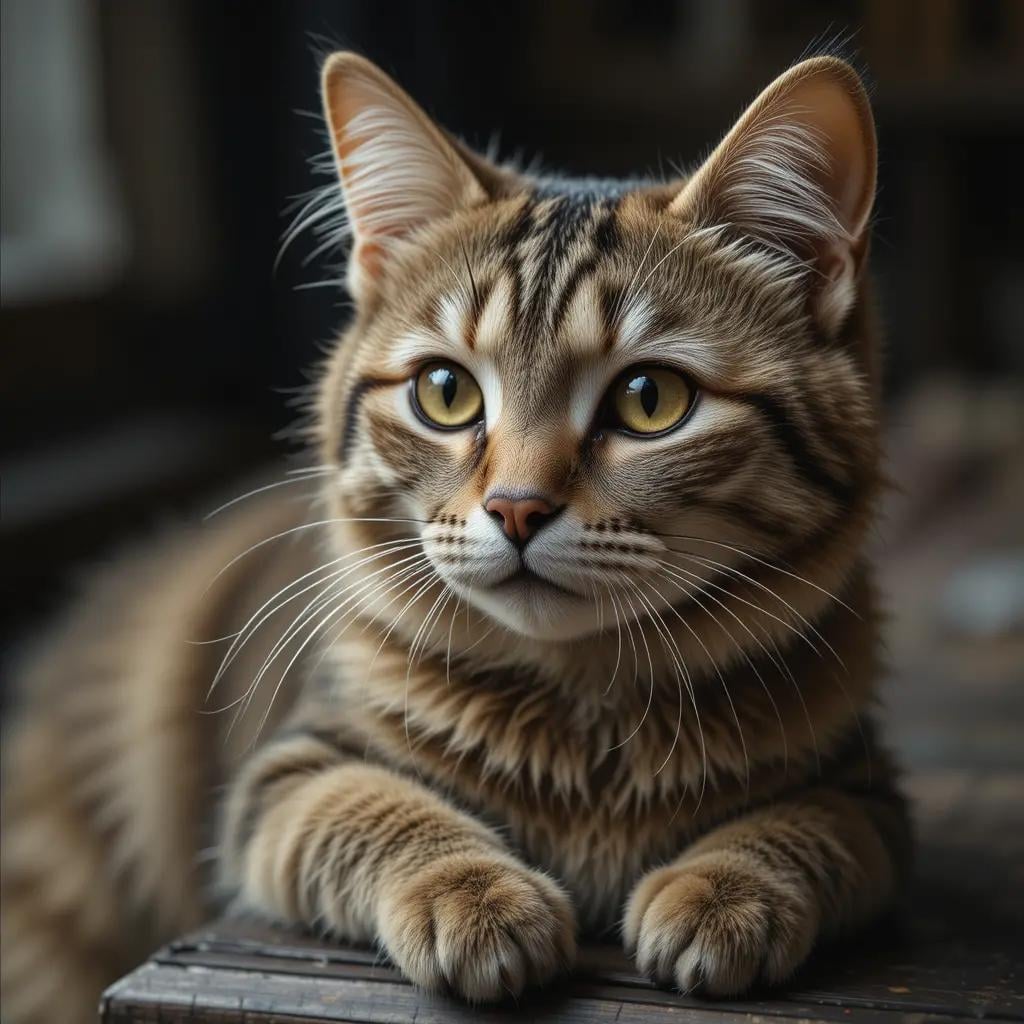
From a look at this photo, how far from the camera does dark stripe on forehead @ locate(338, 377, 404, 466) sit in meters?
1.26

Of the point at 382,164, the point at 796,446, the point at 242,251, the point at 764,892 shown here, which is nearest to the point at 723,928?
the point at 764,892

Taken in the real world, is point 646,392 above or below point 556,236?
below

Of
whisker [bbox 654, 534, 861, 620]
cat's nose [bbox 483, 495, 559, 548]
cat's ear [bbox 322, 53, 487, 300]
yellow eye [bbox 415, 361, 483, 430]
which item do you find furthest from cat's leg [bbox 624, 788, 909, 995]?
cat's ear [bbox 322, 53, 487, 300]

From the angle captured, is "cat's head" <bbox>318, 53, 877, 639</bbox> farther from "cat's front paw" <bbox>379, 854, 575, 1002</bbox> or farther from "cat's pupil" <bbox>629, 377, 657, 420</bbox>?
"cat's front paw" <bbox>379, 854, 575, 1002</bbox>

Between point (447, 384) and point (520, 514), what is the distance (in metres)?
0.18

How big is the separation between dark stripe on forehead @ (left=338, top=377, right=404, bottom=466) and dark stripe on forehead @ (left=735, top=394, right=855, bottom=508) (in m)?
0.32

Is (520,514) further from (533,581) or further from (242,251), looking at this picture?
(242,251)

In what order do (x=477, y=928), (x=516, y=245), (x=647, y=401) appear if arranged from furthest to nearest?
(x=516, y=245)
(x=647, y=401)
(x=477, y=928)

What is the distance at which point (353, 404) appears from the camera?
1296 millimetres

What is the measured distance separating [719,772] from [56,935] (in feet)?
3.13

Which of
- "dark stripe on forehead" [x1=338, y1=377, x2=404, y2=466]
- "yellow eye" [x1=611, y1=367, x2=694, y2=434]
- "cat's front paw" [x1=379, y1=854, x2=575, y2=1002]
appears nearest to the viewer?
"cat's front paw" [x1=379, y1=854, x2=575, y2=1002]

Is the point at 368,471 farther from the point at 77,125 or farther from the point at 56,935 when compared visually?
the point at 77,125

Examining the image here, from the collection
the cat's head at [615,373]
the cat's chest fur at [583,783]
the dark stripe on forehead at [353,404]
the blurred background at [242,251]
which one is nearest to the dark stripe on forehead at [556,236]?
the cat's head at [615,373]

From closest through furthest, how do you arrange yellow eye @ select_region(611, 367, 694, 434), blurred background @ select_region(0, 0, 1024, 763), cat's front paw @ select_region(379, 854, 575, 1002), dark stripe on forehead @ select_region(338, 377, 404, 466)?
cat's front paw @ select_region(379, 854, 575, 1002)
yellow eye @ select_region(611, 367, 694, 434)
dark stripe on forehead @ select_region(338, 377, 404, 466)
blurred background @ select_region(0, 0, 1024, 763)
